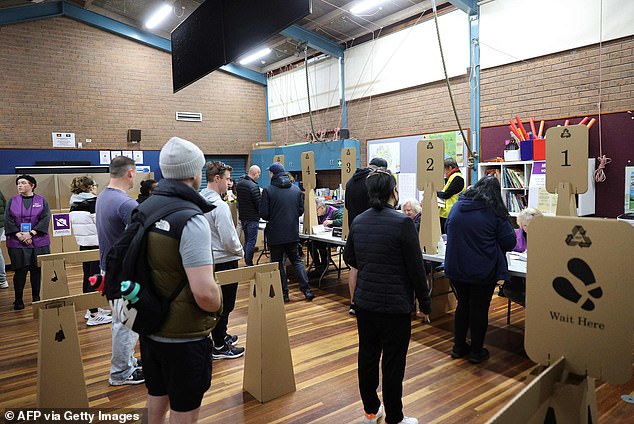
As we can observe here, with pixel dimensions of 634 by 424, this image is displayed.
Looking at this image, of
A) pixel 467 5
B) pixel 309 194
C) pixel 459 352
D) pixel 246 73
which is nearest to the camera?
pixel 459 352

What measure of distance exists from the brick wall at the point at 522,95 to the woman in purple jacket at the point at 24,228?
18.0ft

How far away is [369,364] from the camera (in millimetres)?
2275

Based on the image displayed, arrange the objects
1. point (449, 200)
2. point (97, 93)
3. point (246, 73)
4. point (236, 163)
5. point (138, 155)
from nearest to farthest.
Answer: point (449, 200) < point (97, 93) < point (138, 155) < point (246, 73) < point (236, 163)

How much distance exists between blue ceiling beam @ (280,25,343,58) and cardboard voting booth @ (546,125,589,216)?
582cm

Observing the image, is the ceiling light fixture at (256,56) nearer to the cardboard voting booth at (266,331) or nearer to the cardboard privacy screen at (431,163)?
the cardboard privacy screen at (431,163)

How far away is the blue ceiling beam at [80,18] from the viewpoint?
7.86m

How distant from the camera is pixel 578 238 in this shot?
1232 millimetres

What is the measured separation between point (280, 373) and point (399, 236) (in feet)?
4.35

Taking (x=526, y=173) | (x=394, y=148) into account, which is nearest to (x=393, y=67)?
(x=394, y=148)

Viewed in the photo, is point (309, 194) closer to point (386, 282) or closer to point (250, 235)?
point (250, 235)

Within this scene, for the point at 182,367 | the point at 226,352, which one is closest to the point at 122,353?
the point at 226,352

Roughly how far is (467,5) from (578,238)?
18.6 ft

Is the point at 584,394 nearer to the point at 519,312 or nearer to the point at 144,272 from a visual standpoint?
the point at 144,272

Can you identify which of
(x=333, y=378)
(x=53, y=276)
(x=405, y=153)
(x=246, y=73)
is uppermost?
(x=246, y=73)
